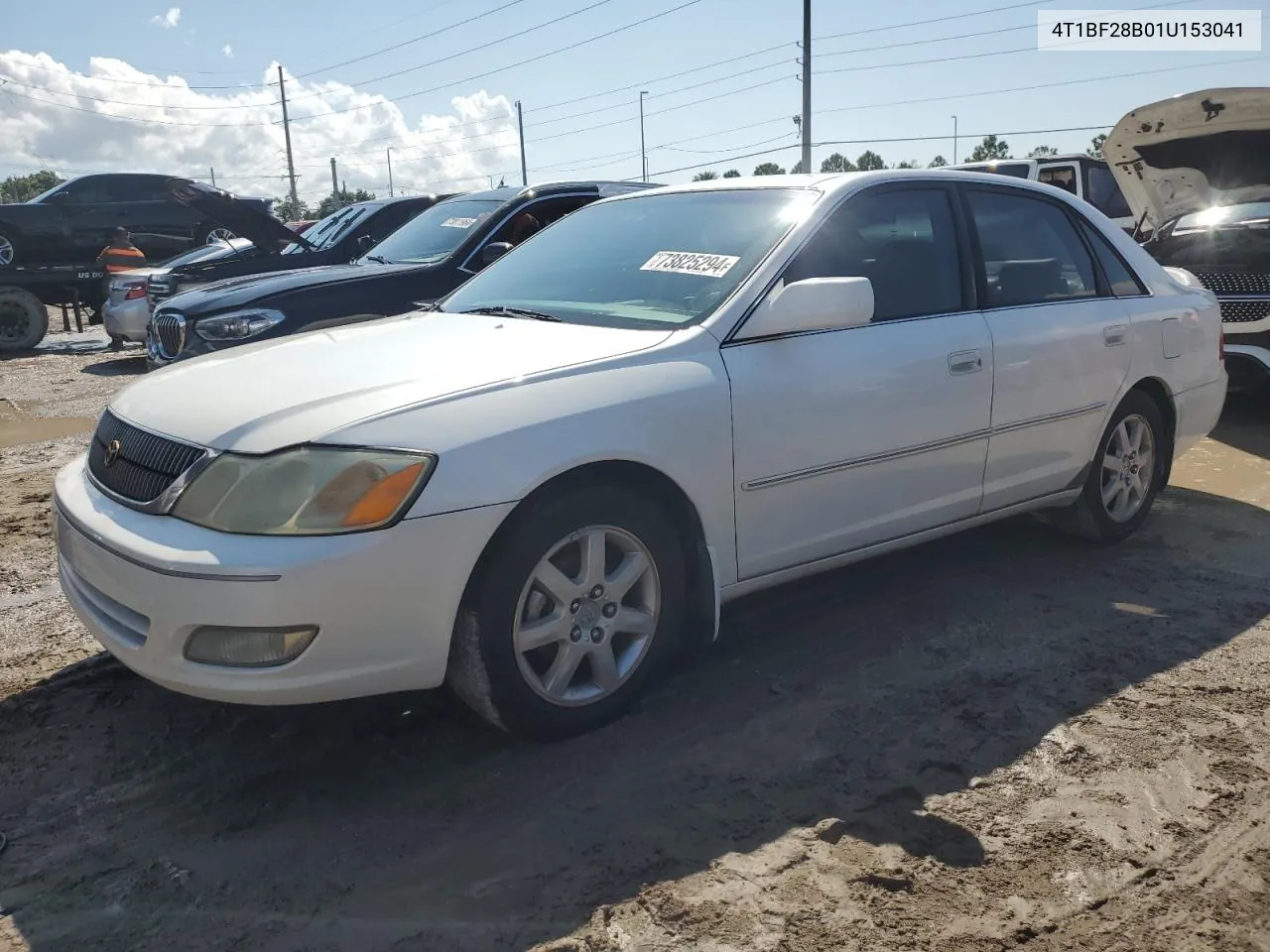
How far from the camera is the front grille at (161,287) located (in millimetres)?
10461

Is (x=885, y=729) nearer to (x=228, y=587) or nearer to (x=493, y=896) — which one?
(x=493, y=896)

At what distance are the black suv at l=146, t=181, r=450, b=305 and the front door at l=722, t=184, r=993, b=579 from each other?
5566mm

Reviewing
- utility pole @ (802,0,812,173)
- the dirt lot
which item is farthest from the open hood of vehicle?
utility pole @ (802,0,812,173)

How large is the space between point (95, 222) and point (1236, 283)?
14.7 m

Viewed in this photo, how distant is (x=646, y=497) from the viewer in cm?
310

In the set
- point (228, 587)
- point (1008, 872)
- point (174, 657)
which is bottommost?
point (1008, 872)

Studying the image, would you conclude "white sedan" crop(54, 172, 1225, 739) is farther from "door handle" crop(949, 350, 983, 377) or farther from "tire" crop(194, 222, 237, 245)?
"tire" crop(194, 222, 237, 245)

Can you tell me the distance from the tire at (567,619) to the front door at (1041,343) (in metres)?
1.64

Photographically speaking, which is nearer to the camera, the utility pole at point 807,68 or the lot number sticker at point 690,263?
the lot number sticker at point 690,263

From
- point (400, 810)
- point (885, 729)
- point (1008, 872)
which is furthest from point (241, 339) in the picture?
point (1008, 872)

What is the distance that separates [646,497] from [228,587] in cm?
118

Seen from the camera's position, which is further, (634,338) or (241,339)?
(241,339)

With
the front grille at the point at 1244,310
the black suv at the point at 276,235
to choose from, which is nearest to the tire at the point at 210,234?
the black suv at the point at 276,235

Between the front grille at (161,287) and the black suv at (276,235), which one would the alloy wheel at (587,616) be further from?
the front grille at (161,287)
